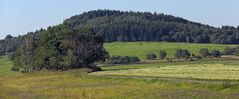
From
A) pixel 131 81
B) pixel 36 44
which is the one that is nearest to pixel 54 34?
pixel 36 44

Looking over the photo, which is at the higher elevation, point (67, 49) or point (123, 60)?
point (67, 49)

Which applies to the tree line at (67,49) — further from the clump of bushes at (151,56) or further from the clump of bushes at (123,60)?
the clump of bushes at (151,56)

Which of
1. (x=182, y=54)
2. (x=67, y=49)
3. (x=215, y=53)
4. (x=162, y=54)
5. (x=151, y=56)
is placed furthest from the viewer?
(x=162, y=54)

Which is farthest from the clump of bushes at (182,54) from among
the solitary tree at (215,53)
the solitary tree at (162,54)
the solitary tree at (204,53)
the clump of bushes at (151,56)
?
the solitary tree at (215,53)

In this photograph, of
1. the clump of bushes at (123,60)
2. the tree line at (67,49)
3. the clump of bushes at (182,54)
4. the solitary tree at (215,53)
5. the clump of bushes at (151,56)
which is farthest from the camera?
the clump of bushes at (151,56)

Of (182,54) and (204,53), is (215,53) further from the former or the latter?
(182,54)

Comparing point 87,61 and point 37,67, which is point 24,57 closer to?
point 37,67

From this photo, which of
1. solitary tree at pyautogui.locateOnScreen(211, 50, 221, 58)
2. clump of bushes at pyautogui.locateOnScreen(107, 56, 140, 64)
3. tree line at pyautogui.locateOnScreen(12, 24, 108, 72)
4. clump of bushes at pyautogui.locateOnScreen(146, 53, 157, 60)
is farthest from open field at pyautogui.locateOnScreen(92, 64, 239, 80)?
clump of bushes at pyautogui.locateOnScreen(146, 53, 157, 60)

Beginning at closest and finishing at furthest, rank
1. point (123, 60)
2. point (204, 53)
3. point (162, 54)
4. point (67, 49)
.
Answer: point (67, 49) < point (123, 60) < point (204, 53) < point (162, 54)

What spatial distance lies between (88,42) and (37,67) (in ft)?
47.5

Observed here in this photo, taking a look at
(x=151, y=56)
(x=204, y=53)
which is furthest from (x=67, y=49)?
(x=204, y=53)

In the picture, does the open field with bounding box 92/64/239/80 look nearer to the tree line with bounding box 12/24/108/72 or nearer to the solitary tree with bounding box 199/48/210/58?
the tree line with bounding box 12/24/108/72

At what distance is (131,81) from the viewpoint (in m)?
60.5

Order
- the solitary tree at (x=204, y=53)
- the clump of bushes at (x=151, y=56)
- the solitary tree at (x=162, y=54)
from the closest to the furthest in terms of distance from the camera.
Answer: the solitary tree at (x=204, y=53) → the clump of bushes at (x=151, y=56) → the solitary tree at (x=162, y=54)
